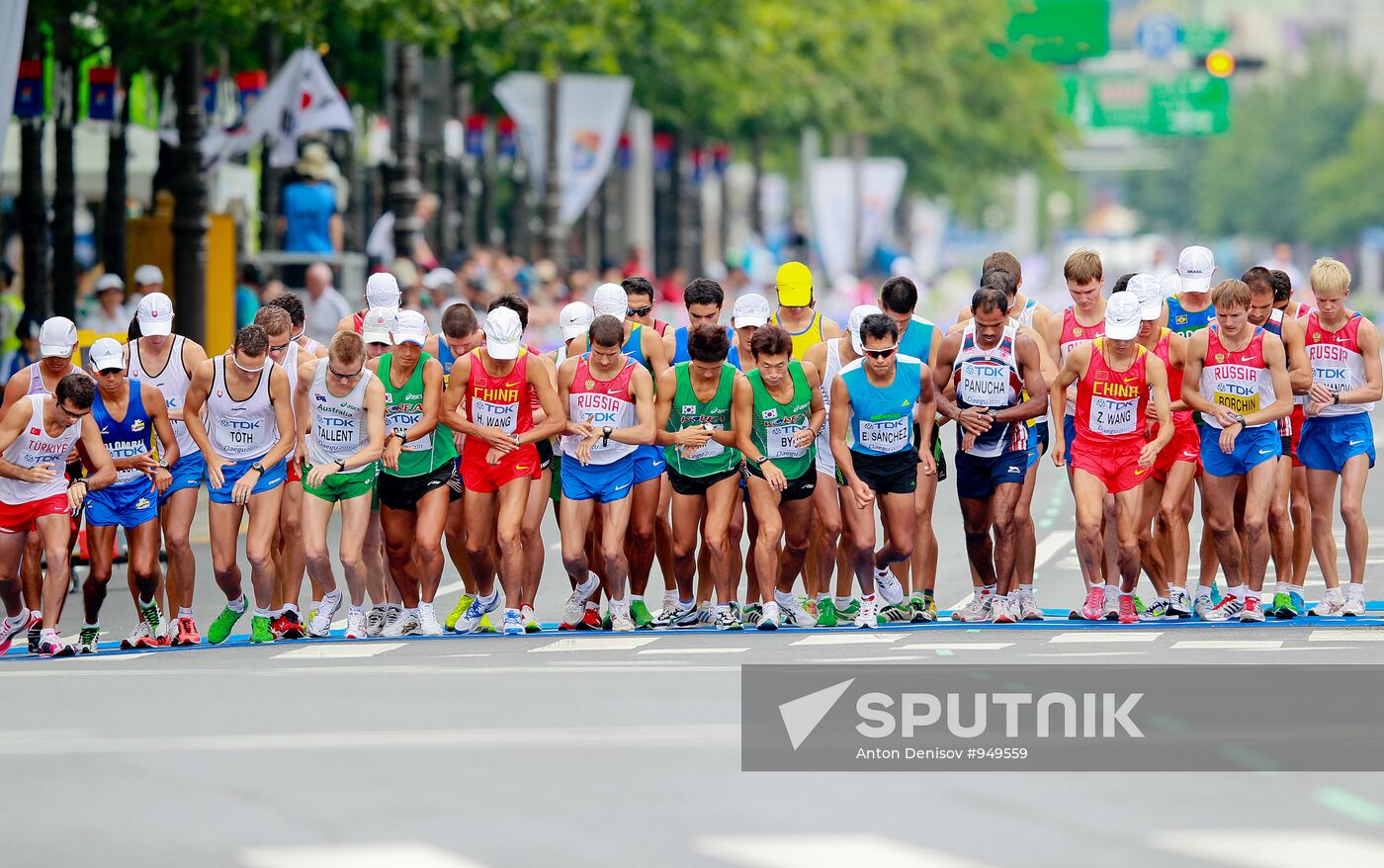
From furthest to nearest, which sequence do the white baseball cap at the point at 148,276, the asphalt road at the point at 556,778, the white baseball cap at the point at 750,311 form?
the white baseball cap at the point at 148,276, the white baseball cap at the point at 750,311, the asphalt road at the point at 556,778

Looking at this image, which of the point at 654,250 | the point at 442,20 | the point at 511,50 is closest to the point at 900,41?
the point at 654,250

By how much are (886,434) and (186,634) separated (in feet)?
12.1

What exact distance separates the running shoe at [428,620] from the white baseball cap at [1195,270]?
4.41 meters

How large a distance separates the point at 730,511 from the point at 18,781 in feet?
16.0

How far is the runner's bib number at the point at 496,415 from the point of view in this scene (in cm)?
1365

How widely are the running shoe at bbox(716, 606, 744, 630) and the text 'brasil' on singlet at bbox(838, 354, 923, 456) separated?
1.13m

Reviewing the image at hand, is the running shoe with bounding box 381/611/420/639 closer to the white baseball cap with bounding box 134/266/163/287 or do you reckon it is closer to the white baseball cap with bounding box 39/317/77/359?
the white baseball cap with bounding box 39/317/77/359

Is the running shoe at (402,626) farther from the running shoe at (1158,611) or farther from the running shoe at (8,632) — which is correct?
the running shoe at (1158,611)

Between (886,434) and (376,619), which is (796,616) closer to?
(886,434)

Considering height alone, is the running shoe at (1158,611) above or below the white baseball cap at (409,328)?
below

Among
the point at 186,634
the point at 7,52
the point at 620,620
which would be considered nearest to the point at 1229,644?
the point at 620,620

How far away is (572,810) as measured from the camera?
358 inches

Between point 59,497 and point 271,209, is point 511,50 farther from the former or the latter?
point 59,497

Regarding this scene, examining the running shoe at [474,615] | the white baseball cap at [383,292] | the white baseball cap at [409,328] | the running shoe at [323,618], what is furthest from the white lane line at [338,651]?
the white baseball cap at [383,292]
